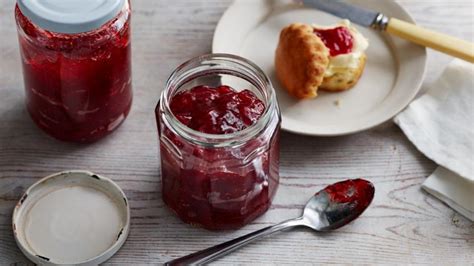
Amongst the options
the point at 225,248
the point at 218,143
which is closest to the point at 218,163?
the point at 218,143

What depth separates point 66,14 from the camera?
1451 millimetres

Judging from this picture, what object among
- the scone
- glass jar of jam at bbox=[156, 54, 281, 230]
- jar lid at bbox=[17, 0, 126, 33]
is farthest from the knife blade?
jar lid at bbox=[17, 0, 126, 33]

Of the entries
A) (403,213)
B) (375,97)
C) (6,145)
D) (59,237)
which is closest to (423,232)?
(403,213)

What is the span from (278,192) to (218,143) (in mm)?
278

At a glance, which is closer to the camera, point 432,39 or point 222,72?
point 222,72

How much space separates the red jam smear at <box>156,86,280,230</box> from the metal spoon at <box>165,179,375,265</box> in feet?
0.17

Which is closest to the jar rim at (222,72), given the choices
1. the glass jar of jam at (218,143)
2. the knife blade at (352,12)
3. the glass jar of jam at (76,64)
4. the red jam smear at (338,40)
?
the glass jar of jam at (218,143)

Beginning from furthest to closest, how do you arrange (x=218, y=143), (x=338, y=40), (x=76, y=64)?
(x=338, y=40)
(x=76, y=64)
(x=218, y=143)

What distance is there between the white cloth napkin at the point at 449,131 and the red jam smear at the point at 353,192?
0.13 m

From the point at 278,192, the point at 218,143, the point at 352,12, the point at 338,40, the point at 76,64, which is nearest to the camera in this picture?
the point at 218,143

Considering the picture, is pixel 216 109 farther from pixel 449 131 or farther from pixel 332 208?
pixel 449 131

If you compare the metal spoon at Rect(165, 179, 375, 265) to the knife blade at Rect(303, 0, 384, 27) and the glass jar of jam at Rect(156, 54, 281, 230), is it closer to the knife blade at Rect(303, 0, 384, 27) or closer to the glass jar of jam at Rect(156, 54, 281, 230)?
the glass jar of jam at Rect(156, 54, 281, 230)

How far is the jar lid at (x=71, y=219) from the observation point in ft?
4.97

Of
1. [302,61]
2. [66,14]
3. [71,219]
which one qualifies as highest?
[66,14]
